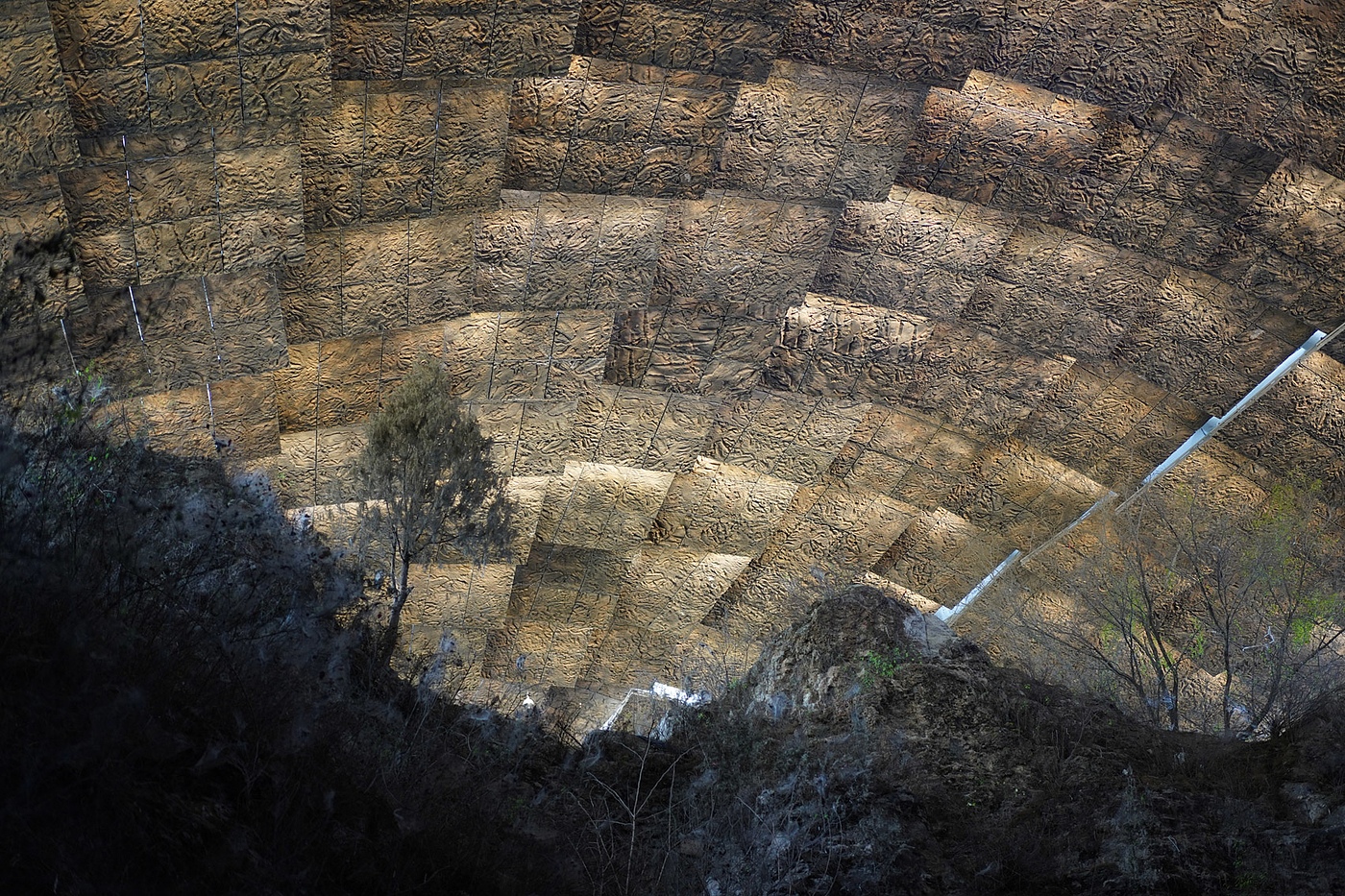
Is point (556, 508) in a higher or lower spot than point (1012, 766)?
lower

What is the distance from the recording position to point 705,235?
36.8 feet

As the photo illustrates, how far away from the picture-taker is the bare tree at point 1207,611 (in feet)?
37.0

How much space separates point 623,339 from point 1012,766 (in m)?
6.44

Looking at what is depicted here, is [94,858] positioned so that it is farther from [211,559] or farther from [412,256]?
[412,256]

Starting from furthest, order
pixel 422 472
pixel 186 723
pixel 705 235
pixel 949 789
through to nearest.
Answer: pixel 705 235, pixel 422 472, pixel 949 789, pixel 186 723

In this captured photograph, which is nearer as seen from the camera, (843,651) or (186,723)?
(186,723)

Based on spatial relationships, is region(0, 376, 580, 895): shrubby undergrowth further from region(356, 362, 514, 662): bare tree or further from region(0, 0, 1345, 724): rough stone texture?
region(356, 362, 514, 662): bare tree

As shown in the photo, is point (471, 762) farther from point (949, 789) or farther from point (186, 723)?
point (949, 789)

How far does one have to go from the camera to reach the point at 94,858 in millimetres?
3729

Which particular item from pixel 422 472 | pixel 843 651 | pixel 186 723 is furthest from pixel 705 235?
pixel 186 723

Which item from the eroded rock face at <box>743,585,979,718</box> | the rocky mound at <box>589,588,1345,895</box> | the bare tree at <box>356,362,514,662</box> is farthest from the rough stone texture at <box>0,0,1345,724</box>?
the rocky mound at <box>589,588,1345,895</box>

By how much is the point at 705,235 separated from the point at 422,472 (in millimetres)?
3786

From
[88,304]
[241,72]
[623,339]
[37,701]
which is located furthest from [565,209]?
[37,701]

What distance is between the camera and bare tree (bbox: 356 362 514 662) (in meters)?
10.3
